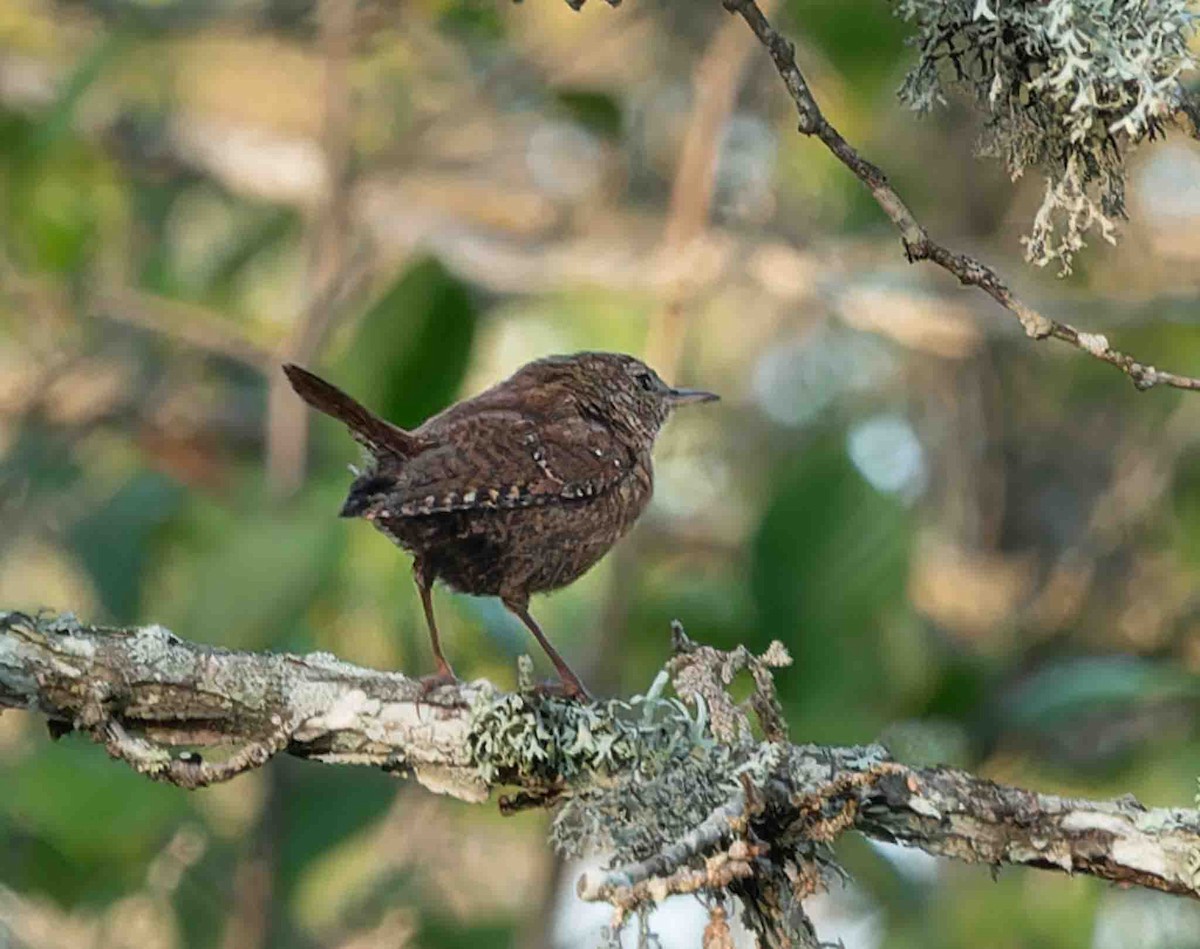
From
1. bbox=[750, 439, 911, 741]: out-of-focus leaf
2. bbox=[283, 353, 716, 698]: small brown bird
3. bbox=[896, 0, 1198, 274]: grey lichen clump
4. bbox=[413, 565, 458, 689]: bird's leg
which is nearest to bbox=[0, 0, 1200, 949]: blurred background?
bbox=[750, 439, 911, 741]: out-of-focus leaf

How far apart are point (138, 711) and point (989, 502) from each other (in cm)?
421

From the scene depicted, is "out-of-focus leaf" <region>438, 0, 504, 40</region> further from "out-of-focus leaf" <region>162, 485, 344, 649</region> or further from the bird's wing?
the bird's wing

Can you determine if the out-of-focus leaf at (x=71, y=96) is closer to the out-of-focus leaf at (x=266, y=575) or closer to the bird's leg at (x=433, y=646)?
the out-of-focus leaf at (x=266, y=575)

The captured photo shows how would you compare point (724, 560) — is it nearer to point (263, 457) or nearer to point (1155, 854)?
point (263, 457)

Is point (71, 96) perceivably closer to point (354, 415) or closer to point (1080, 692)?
point (354, 415)

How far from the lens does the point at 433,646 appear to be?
10.5 feet

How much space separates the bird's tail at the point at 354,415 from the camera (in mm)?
3113

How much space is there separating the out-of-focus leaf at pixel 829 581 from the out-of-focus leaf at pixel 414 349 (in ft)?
2.89

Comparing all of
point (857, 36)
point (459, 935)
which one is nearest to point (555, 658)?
point (459, 935)

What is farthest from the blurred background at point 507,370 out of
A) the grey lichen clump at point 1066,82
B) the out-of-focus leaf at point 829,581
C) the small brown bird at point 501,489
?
the grey lichen clump at point 1066,82

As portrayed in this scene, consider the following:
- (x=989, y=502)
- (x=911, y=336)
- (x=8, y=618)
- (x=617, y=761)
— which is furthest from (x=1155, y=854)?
(x=989, y=502)

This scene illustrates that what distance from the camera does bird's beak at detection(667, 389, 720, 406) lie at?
4461 millimetres

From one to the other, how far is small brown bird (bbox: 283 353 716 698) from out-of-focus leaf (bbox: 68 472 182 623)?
1.58 metres

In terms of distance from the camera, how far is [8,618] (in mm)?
2594
